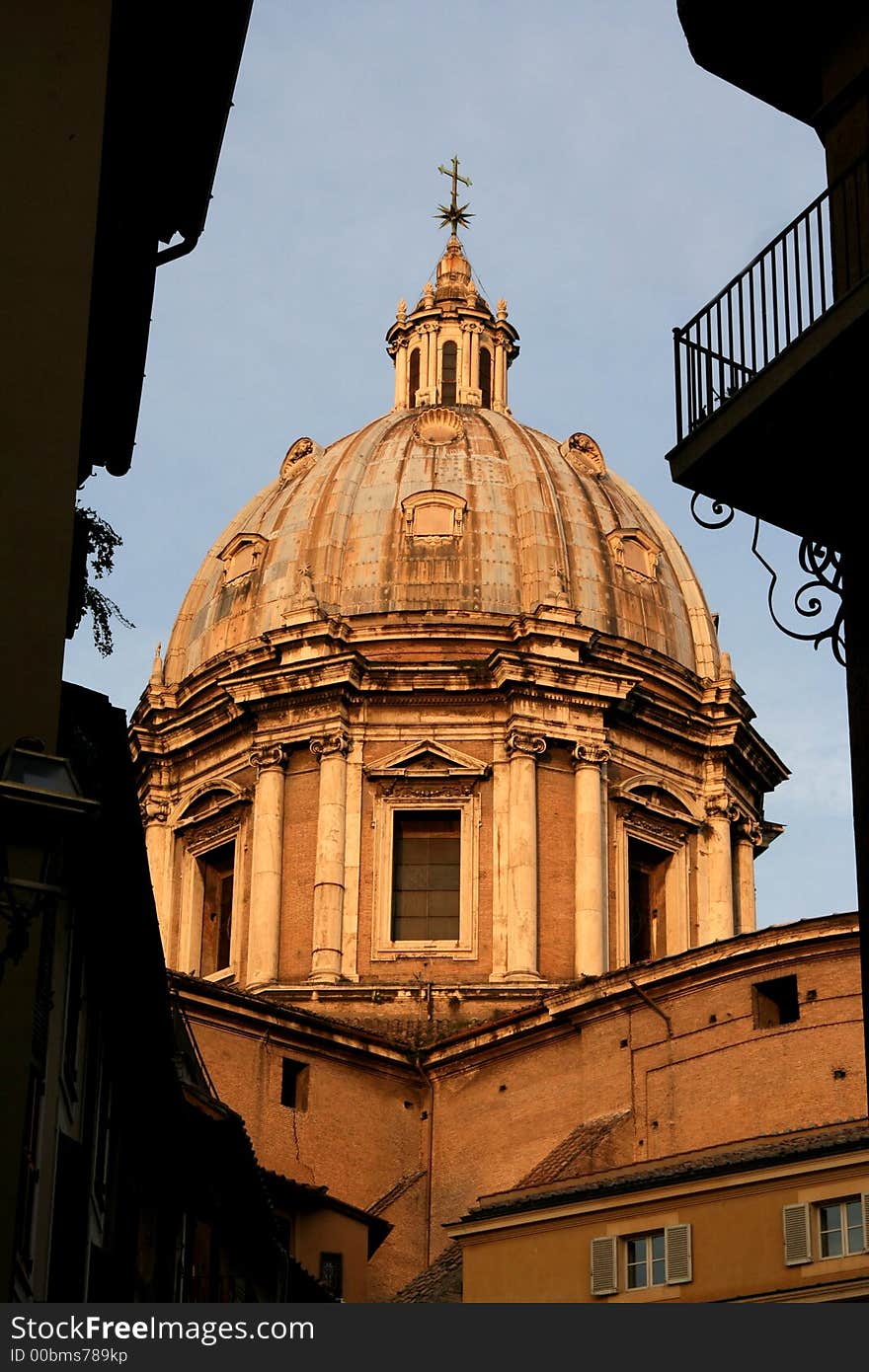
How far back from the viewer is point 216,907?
51.5 metres

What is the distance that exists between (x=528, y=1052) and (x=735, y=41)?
28.8 m

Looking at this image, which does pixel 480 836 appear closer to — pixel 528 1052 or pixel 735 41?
pixel 528 1052

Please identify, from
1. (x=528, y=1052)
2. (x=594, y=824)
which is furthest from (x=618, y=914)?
(x=528, y=1052)

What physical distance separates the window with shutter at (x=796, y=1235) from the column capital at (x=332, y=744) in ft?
64.9

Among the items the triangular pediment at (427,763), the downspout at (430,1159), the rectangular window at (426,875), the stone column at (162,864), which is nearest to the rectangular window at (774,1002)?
the downspout at (430,1159)

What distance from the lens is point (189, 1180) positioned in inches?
1040

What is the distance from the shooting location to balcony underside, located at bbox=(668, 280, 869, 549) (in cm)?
1386

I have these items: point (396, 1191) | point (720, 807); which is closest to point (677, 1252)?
point (396, 1191)

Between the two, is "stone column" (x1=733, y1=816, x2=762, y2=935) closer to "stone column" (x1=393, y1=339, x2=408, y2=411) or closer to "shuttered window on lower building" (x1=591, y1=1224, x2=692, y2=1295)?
"stone column" (x1=393, y1=339, x2=408, y2=411)

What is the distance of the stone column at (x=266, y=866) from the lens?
48.1 metres

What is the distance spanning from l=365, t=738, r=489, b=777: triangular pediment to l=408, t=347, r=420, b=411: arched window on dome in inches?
512

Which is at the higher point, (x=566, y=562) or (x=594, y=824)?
(x=566, y=562)

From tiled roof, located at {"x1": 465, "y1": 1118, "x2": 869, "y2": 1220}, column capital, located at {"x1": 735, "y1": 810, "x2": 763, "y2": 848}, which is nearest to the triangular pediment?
column capital, located at {"x1": 735, "y1": 810, "x2": 763, "y2": 848}

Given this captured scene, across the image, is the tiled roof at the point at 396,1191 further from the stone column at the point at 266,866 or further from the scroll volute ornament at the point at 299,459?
the scroll volute ornament at the point at 299,459
